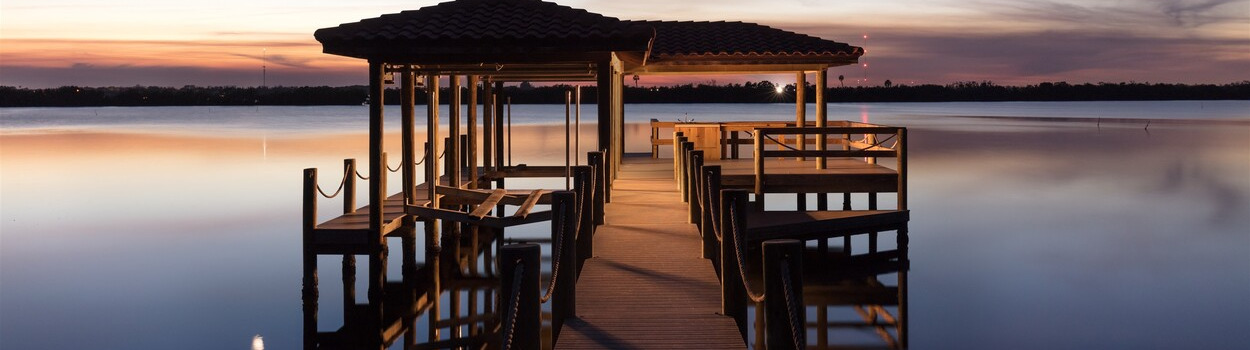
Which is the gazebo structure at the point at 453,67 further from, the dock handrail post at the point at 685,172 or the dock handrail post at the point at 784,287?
the dock handrail post at the point at 784,287

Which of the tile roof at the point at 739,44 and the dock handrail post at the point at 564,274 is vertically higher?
the tile roof at the point at 739,44

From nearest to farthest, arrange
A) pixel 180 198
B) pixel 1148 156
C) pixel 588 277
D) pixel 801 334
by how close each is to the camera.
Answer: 1. pixel 801 334
2. pixel 588 277
3. pixel 180 198
4. pixel 1148 156

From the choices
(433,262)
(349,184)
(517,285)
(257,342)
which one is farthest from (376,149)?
(517,285)

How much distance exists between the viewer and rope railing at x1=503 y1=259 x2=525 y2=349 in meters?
5.73

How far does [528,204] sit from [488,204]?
0.55m

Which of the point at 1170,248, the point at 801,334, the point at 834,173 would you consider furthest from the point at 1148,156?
the point at 801,334

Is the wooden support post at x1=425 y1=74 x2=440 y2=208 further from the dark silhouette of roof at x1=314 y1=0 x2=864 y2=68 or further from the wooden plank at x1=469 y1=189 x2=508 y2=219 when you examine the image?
the dark silhouette of roof at x1=314 y1=0 x2=864 y2=68

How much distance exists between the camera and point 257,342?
527 inches

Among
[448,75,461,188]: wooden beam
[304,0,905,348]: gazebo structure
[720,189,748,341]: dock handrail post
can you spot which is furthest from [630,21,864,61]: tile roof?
[720,189,748,341]: dock handrail post

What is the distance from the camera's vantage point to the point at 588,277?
9.17 m

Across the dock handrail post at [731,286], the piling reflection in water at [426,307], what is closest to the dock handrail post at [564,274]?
the dock handrail post at [731,286]

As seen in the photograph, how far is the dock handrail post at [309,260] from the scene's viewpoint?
13242 millimetres

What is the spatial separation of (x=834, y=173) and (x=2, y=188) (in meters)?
27.2

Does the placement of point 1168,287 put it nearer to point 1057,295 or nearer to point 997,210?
point 1057,295
